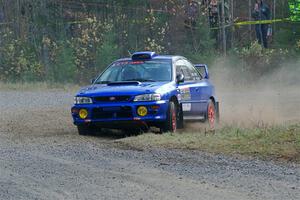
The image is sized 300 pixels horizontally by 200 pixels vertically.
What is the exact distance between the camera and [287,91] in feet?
91.2

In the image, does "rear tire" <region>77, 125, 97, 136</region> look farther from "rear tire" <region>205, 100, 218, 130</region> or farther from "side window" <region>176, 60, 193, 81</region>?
"rear tire" <region>205, 100, 218, 130</region>

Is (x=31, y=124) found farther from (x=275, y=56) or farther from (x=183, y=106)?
(x=275, y=56)

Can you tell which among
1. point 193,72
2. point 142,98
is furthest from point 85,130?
point 193,72

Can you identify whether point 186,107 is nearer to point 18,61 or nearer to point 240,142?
point 240,142

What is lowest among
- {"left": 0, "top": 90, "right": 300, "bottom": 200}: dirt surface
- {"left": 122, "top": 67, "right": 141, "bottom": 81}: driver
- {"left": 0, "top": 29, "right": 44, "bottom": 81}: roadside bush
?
{"left": 0, "top": 29, "right": 44, "bottom": 81}: roadside bush

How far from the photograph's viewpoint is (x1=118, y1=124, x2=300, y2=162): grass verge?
→ 37.2ft

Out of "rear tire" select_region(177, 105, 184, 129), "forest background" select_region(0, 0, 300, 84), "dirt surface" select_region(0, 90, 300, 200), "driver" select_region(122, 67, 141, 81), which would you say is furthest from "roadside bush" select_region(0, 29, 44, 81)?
"dirt surface" select_region(0, 90, 300, 200)

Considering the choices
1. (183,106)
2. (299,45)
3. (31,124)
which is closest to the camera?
(183,106)

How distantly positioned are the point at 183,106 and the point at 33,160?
4.51 metres

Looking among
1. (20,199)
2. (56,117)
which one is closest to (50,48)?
Result: (56,117)

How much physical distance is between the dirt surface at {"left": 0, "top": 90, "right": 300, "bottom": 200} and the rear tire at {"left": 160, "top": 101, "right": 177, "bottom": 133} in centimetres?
92

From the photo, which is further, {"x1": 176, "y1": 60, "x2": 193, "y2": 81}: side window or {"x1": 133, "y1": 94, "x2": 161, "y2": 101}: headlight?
{"x1": 176, "y1": 60, "x2": 193, "y2": 81}: side window

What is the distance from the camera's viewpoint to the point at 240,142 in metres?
12.2

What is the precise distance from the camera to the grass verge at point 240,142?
11328 millimetres
